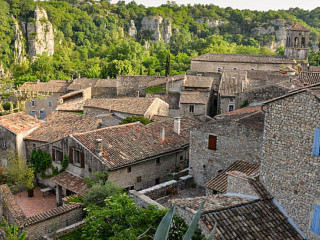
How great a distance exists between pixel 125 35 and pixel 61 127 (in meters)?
122

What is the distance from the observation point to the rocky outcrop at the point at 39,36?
11838cm

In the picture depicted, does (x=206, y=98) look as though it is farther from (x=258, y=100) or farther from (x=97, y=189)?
(x=97, y=189)

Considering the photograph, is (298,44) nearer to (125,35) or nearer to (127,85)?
(127,85)

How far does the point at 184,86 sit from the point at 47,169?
18.6m

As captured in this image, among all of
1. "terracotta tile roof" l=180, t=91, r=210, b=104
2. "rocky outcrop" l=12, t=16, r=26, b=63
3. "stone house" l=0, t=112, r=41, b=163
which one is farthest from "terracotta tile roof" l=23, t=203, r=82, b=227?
"rocky outcrop" l=12, t=16, r=26, b=63

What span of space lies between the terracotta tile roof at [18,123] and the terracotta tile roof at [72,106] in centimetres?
1314

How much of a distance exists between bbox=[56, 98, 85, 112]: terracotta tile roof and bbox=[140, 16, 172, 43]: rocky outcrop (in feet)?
323

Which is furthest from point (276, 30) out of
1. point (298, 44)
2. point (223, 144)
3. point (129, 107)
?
point (223, 144)

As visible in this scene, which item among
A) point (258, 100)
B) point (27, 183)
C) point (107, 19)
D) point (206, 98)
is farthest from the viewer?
point (107, 19)

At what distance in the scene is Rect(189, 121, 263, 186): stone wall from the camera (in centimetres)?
1909

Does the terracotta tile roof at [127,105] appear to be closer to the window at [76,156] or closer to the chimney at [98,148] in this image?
the window at [76,156]

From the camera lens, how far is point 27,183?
24094 mm

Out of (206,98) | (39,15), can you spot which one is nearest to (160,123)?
(206,98)

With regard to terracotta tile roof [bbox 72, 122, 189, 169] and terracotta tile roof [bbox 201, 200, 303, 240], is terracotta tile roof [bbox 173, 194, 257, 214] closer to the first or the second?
terracotta tile roof [bbox 201, 200, 303, 240]
